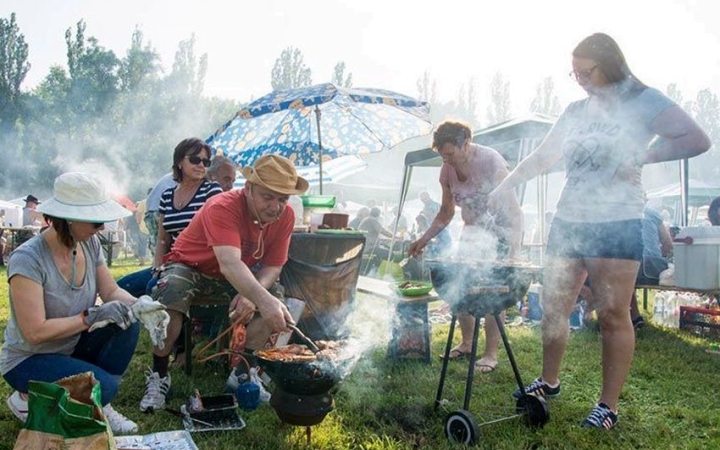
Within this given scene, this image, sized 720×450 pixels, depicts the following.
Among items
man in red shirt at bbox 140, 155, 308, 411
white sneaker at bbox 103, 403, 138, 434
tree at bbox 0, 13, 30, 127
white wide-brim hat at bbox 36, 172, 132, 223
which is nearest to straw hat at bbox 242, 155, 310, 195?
man in red shirt at bbox 140, 155, 308, 411

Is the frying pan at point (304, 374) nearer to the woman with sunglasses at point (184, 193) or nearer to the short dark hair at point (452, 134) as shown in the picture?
the woman with sunglasses at point (184, 193)

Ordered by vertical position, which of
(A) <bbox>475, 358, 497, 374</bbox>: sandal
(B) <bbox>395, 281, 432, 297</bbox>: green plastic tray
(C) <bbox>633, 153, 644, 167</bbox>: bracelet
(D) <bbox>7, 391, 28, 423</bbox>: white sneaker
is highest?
(C) <bbox>633, 153, 644, 167</bbox>: bracelet

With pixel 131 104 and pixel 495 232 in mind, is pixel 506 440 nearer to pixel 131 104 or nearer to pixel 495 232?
pixel 495 232

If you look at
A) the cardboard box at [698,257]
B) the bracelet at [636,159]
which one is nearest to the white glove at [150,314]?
the bracelet at [636,159]

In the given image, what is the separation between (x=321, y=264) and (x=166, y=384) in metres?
1.79

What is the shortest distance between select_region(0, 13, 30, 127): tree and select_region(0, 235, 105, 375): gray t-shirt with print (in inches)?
1505

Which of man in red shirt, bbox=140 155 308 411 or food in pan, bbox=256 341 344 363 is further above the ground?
man in red shirt, bbox=140 155 308 411

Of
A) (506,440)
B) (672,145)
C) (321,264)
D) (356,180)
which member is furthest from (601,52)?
(356,180)

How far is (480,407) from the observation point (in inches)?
130

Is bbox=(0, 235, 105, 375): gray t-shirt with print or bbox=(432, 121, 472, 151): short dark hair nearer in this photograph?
bbox=(0, 235, 105, 375): gray t-shirt with print

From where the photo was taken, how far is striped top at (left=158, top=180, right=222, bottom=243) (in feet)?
13.7

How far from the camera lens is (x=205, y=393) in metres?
3.49

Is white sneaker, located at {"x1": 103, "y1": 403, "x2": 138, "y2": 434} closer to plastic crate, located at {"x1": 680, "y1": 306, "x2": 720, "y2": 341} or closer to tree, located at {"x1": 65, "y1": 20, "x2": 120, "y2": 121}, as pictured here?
plastic crate, located at {"x1": 680, "y1": 306, "x2": 720, "y2": 341}

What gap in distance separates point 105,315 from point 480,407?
230 centimetres
